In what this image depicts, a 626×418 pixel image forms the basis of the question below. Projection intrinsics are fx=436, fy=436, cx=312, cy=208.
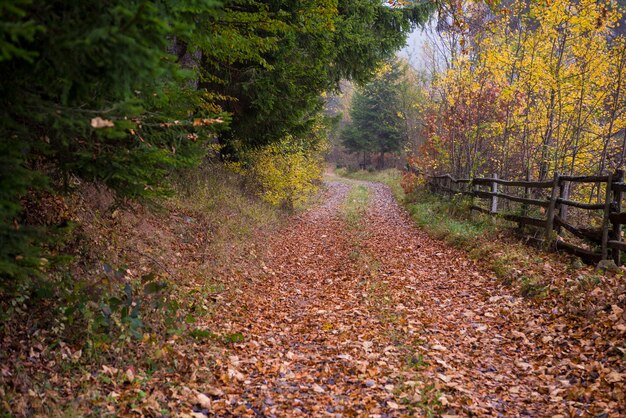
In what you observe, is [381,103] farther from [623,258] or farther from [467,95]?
[623,258]

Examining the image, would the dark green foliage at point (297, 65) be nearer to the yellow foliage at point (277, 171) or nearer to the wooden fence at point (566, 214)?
the yellow foliage at point (277, 171)

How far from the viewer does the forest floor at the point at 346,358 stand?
381 centimetres

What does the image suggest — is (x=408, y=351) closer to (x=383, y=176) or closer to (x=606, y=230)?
(x=606, y=230)

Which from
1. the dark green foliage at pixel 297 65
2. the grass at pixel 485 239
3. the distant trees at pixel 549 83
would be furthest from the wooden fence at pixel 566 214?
the dark green foliage at pixel 297 65

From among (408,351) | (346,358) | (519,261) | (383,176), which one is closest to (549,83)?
(519,261)

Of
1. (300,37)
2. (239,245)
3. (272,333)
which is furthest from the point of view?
(300,37)

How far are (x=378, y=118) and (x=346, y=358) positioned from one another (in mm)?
36723

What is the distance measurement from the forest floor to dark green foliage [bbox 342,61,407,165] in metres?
32.1

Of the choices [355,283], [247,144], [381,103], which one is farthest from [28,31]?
[381,103]

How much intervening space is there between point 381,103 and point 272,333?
117 feet

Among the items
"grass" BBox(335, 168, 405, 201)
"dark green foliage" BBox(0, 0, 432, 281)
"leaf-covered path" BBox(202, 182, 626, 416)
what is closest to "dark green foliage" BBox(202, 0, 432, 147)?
"dark green foliage" BBox(0, 0, 432, 281)

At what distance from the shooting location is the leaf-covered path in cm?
404

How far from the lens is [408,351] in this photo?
516 cm

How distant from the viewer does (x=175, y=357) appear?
179 inches
